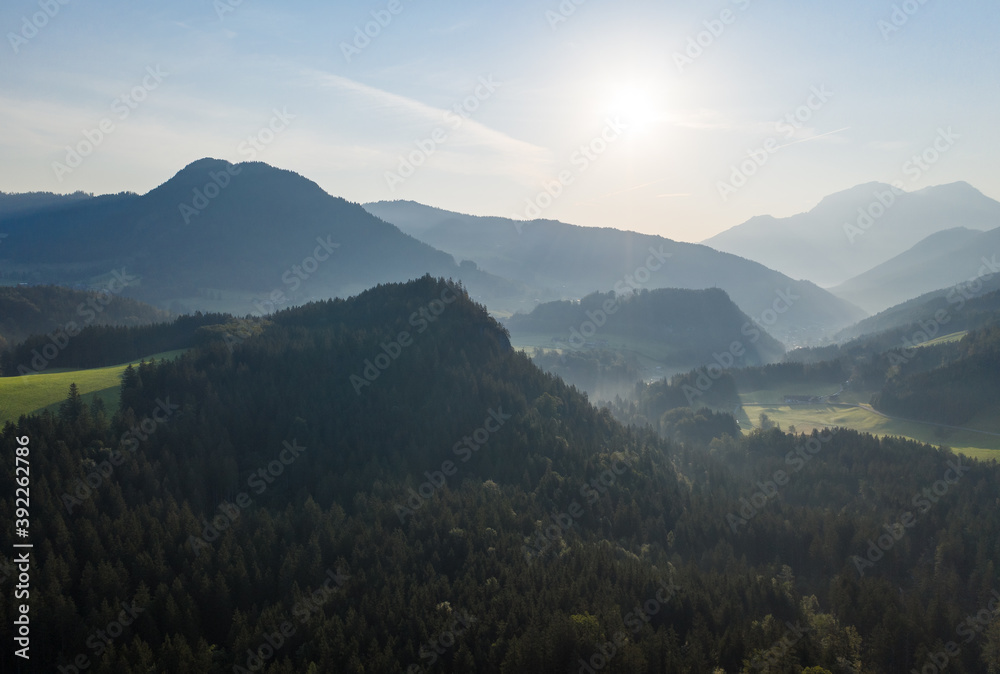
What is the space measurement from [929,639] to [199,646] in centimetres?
9141

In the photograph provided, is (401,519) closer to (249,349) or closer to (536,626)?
(536,626)

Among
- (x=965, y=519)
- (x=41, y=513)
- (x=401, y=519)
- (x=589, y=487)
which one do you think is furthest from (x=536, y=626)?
(x=965, y=519)

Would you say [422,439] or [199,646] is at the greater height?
[422,439]

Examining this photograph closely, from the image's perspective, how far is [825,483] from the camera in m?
150
